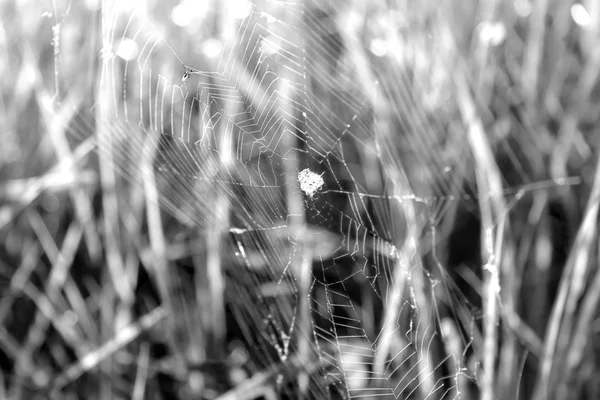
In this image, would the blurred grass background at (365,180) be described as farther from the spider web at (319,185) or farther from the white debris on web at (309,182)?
the white debris on web at (309,182)

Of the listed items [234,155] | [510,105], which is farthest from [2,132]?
[510,105]

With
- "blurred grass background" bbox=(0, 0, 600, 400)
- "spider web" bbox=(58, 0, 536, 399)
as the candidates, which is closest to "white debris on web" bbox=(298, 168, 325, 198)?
"spider web" bbox=(58, 0, 536, 399)

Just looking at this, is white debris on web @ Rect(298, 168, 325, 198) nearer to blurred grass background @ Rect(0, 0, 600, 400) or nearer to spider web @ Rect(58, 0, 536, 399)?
spider web @ Rect(58, 0, 536, 399)

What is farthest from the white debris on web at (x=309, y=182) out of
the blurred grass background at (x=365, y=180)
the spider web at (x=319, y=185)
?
the blurred grass background at (x=365, y=180)

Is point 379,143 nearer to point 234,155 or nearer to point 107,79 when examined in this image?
point 234,155

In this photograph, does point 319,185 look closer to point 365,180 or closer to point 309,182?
point 309,182

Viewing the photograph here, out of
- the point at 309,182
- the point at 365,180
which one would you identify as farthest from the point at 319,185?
the point at 365,180
